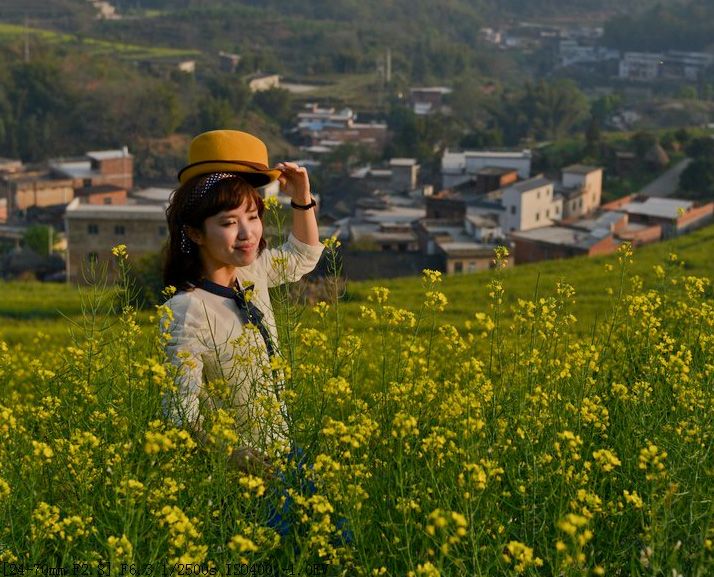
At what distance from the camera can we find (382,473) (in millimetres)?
2904

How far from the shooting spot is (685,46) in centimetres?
9219

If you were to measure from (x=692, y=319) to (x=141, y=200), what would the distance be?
39258 millimetres

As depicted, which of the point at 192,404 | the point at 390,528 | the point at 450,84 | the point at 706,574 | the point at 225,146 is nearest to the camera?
the point at 706,574

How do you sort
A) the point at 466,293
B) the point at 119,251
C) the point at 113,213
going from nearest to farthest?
the point at 119,251 < the point at 466,293 < the point at 113,213

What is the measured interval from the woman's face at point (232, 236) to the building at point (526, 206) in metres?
27.5

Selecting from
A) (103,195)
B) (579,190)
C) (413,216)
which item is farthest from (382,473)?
(103,195)

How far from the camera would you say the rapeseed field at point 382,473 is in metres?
2.40

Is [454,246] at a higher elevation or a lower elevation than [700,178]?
lower

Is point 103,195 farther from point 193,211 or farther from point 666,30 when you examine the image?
point 666,30

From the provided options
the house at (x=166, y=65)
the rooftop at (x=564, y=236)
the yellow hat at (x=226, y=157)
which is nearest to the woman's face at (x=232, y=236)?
the yellow hat at (x=226, y=157)

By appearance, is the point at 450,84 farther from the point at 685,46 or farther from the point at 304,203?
the point at 304,203

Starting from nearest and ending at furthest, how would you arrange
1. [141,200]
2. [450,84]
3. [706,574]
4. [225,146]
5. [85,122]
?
[706,574], [225,146], [141,200], [85,122], [450,84]

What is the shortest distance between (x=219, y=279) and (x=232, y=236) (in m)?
0.19

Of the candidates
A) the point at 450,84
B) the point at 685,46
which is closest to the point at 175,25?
the point at 450,84
